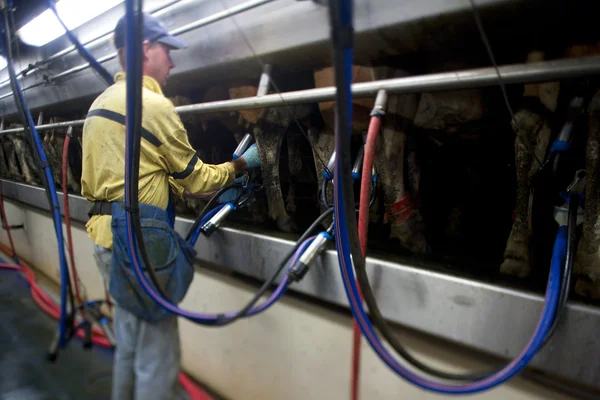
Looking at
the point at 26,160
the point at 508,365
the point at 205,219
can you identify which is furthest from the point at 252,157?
the point at 26,160

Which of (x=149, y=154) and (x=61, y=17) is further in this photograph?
(x=61, y=17)

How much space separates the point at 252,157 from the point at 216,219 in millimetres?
203

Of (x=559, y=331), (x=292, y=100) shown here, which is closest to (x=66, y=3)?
(x=292, y=100)

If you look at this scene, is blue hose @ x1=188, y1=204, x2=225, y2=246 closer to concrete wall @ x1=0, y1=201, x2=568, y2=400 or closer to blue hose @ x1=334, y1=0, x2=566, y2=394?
concrete wall @ x1=0, y1=201, x2=568, y2=400

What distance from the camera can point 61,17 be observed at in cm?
106

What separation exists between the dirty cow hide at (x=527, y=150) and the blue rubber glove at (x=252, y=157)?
601mm

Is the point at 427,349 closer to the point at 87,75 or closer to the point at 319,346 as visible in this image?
the point at 319,346

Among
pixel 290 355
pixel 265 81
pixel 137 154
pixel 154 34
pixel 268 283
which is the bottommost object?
pixel 290 355

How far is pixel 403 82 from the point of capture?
1.74 feet

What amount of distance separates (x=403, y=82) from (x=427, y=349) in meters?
0.59

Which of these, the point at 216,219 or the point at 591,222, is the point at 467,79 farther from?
the point at 216,219

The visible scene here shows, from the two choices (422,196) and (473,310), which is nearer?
(473,310)

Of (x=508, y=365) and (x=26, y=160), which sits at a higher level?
(x=26, y=160)

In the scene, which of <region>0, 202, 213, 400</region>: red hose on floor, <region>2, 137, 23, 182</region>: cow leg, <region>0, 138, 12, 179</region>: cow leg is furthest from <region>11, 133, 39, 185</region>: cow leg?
<region>0, 202, 213, 400</region>: red hose on floor
